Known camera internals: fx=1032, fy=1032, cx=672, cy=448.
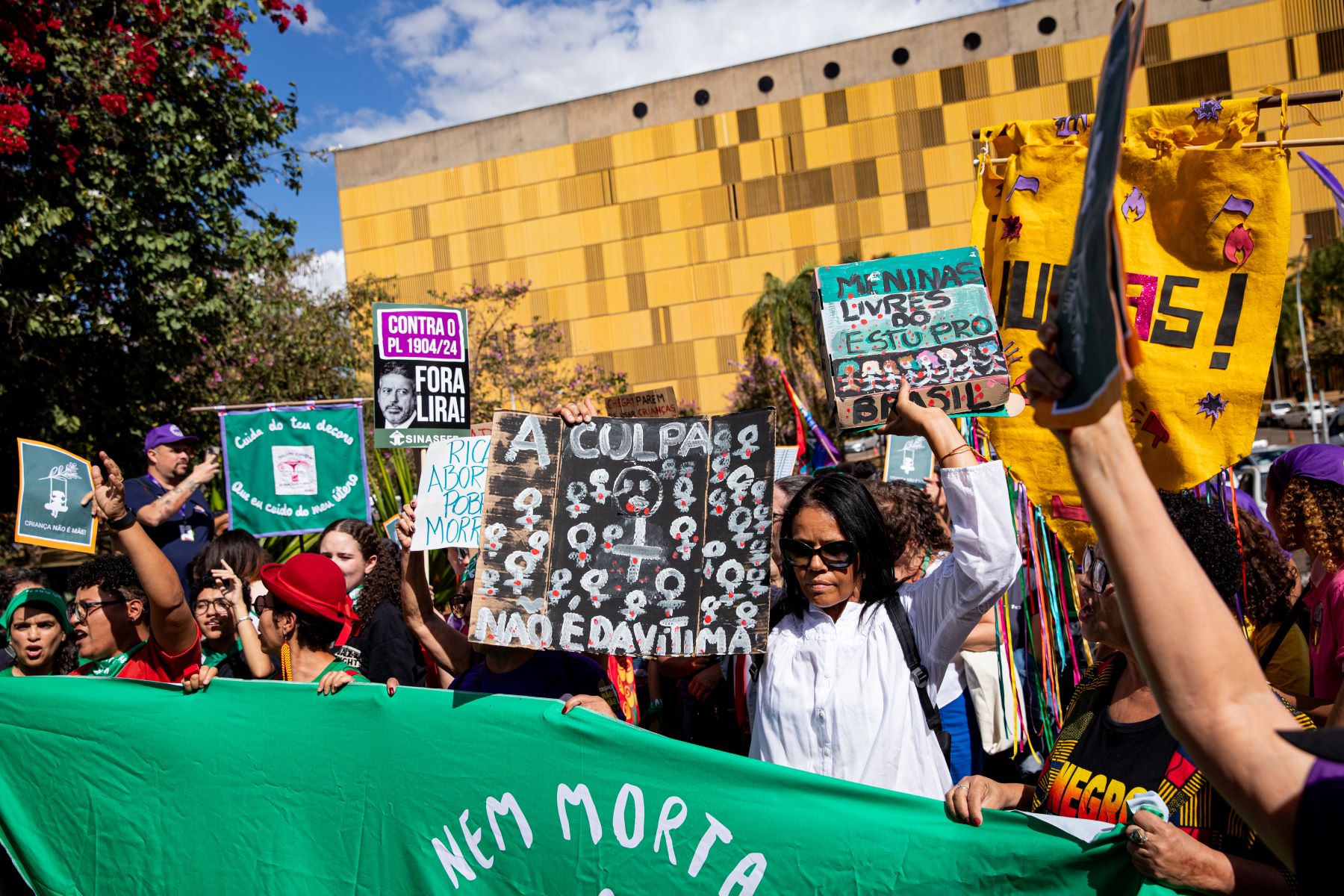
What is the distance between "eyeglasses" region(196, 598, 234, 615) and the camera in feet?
13.8

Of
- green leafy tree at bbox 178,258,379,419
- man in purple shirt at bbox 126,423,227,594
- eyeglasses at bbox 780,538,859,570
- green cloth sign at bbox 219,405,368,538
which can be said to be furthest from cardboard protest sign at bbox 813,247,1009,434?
green leafy tree at bbox 178,258,379,419

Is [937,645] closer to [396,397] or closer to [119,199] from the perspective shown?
[396,397]

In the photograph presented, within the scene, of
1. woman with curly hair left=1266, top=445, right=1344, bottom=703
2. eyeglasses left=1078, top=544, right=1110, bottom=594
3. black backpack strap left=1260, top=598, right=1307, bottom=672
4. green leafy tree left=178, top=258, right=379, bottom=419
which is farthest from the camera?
green leafy tree left=178, top=258, right=379, bottom=419

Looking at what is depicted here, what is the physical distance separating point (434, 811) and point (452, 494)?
4.37 ft

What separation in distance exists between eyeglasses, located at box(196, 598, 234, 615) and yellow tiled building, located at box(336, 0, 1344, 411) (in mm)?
34081

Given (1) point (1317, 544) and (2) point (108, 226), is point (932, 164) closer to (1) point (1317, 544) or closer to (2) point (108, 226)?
(2) point (108, 226)

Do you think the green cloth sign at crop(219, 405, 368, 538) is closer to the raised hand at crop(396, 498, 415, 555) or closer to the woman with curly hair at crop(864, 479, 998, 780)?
the raised hand at crop(396, 498, 415, 555)

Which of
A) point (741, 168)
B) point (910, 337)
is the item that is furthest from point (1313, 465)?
point (741, 168)

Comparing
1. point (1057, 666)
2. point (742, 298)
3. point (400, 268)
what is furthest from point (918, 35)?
point (1057, 666)

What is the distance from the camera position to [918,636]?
2.71m

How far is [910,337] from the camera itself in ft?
11.0

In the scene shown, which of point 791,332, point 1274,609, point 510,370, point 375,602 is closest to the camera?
point 1274,609

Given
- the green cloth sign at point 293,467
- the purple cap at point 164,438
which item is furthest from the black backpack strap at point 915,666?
the green cloth sign at point 293,467

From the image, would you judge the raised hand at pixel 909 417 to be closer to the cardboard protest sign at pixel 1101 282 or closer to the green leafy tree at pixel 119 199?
the cardboard protest sign at pixel 1101 282
